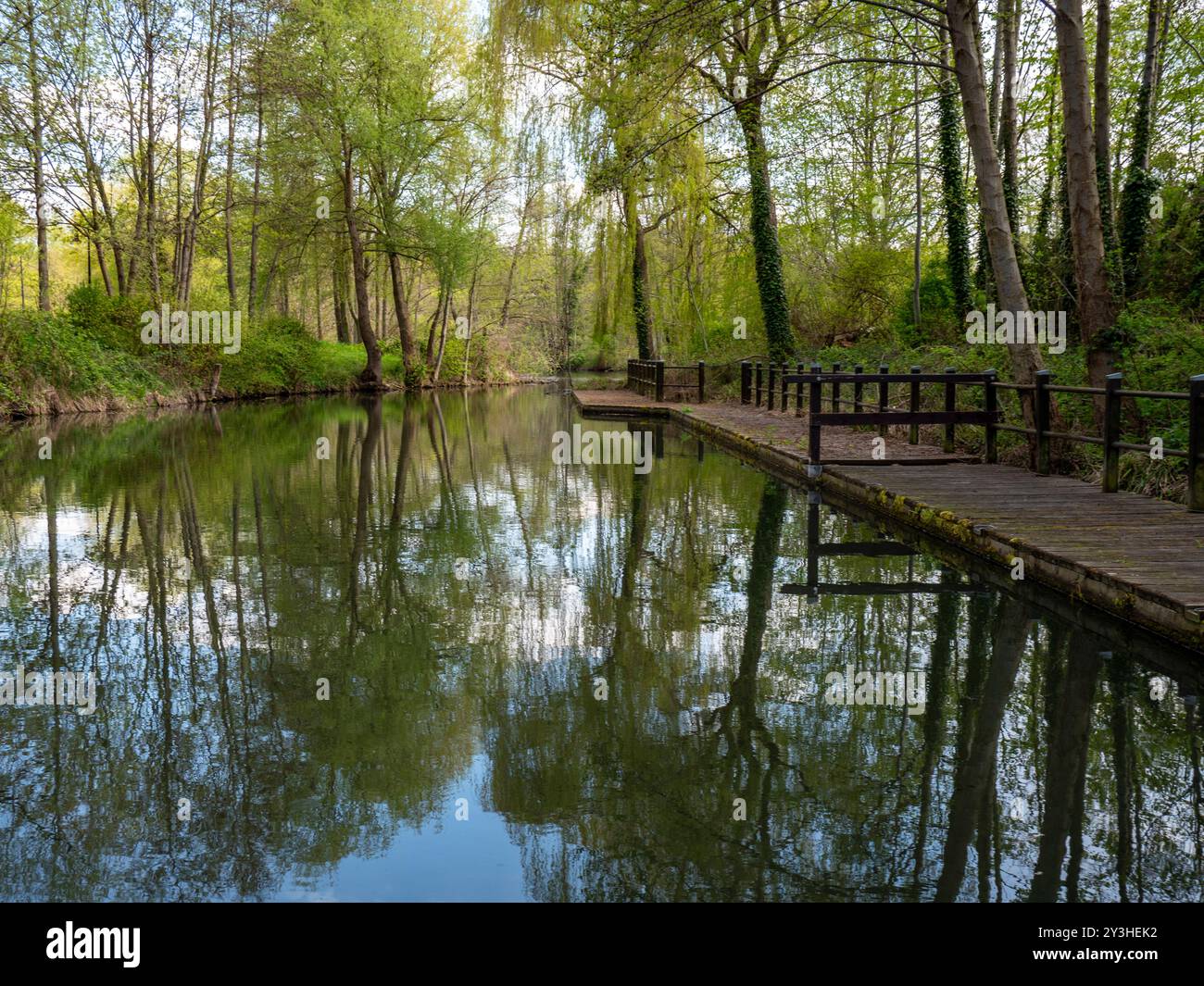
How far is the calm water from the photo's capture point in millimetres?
3512

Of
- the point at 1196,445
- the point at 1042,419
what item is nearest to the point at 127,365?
the point at 1042,419

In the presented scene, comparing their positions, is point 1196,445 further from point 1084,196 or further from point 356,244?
point 356,244

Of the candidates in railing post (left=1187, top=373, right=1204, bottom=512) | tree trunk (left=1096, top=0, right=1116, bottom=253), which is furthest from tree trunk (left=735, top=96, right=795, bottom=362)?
railing post (left=1187, top=373, right=1204, bottom=512)

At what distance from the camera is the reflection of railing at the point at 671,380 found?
2738cm

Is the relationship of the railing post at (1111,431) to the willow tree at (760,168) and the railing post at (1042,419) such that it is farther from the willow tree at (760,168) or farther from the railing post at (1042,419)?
the willow tree at (760,168)

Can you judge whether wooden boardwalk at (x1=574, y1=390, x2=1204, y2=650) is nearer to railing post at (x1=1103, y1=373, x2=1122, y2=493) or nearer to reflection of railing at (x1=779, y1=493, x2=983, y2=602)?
railing post at (x1=1103, y1=373, x2=1122, y2=493)

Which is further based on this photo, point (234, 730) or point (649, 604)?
point (649, 604)

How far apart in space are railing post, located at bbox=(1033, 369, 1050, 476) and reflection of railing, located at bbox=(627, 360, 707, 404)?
625 inches

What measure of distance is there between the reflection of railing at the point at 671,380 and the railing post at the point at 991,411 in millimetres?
14465

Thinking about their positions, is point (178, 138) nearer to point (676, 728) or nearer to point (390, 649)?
point (390, 649)

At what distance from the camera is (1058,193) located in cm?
1698

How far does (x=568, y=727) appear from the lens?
4828 mm

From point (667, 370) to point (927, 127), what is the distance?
903 cm
